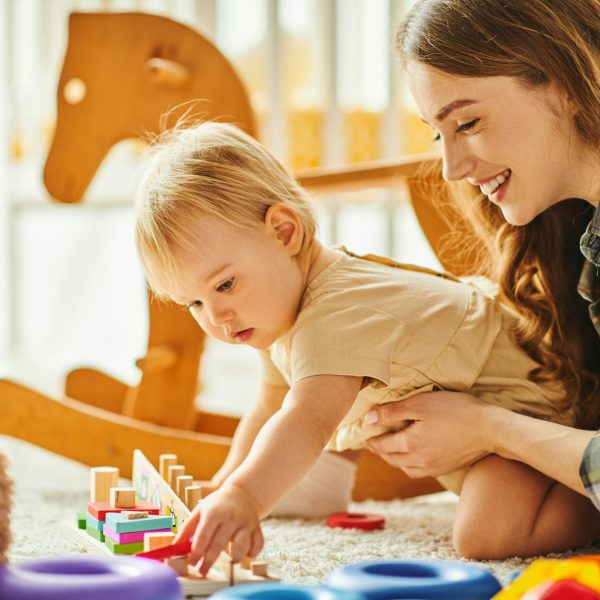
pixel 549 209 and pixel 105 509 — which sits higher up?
pixel 549 209

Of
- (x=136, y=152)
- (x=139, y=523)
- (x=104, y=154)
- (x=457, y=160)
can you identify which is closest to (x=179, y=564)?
(x=139, y=523)

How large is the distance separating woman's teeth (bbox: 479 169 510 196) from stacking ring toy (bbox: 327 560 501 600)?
0.44 meters

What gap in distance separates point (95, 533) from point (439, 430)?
370 mm

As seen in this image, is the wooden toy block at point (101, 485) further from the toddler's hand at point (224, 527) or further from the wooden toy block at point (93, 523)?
the toddler's hand at point (224, 527)

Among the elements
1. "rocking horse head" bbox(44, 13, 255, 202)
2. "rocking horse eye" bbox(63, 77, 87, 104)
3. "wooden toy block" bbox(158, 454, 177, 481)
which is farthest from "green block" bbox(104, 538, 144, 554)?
"rocking horse eye" bbox(63, 77, 87, 104)

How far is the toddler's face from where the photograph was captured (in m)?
0.92

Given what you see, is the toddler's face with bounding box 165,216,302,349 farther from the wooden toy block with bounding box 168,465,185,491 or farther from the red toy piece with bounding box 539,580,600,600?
the red toy piece with bounding box 539,580,600,600

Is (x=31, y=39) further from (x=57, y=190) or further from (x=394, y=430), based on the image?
(x=394, y=430)

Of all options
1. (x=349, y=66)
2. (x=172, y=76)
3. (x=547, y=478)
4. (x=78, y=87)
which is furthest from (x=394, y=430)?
(x=349, y=66)

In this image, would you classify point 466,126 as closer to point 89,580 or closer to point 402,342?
point 402,342

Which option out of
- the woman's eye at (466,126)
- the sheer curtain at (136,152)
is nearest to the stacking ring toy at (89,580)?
the woman's eye at (466,126)

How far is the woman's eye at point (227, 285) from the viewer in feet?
3.06

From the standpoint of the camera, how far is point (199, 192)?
0.92 m

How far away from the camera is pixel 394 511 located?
1.22 m
